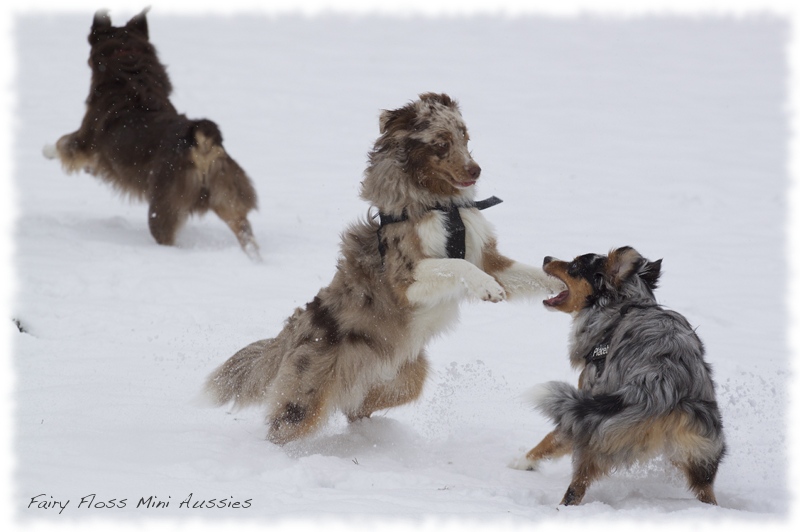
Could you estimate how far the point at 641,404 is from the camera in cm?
407

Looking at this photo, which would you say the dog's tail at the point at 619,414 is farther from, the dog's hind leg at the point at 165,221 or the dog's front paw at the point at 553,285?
the dog's hind leg at the point at 165,221

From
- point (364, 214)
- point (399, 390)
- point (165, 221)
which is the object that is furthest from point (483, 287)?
point (364, 214)

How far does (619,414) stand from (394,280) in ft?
5.58

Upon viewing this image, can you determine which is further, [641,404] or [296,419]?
[296,419]

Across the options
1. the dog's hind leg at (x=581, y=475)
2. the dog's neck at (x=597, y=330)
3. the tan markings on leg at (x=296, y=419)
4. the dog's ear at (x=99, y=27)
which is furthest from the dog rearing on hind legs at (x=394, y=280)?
the dog's ear at (x=99, y=27)

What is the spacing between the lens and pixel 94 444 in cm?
466

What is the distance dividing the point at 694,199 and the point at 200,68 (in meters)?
12.1

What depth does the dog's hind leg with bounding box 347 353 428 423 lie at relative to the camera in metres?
5.52

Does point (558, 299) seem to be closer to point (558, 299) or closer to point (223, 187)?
point (558, 299)

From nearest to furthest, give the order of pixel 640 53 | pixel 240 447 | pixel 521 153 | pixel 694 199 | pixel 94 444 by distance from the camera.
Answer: pixel 94 444
pixel 240 447
pixel 694 199
pixel 521 153
pixel 640 53

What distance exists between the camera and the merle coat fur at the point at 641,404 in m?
4.07

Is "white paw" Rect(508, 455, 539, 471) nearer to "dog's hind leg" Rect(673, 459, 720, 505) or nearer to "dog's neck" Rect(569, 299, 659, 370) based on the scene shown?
"dog's neck" Rect(569, 299, 659, 370)

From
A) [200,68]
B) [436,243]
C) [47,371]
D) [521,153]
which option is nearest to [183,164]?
[47,371]

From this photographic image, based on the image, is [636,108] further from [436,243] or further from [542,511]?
[542,511]
